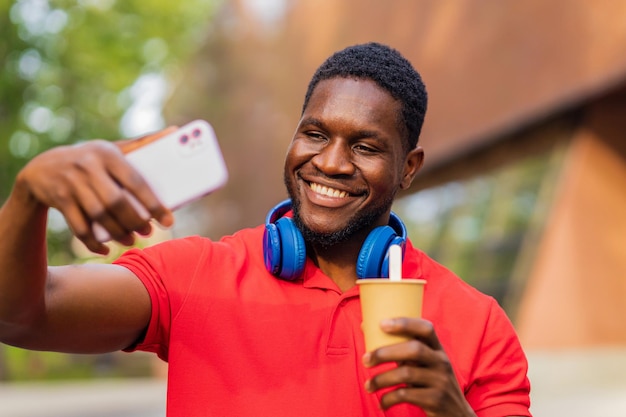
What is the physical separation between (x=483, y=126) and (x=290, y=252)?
41.0 ft

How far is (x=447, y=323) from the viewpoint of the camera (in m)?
2.57

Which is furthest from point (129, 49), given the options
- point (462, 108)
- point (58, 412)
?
point (58, 412)

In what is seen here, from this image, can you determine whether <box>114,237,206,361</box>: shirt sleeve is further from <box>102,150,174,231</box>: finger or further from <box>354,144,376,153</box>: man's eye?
<box>102,150,174,231</box>: finger

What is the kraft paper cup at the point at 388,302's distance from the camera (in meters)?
1.94

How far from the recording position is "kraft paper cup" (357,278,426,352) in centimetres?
194

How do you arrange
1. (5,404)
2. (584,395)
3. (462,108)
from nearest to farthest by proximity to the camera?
1. (584,395)
2. (5,404)
3. (462,108)

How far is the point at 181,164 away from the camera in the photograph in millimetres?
1802

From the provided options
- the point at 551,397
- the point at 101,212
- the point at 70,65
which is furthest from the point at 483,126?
the point at 101,212

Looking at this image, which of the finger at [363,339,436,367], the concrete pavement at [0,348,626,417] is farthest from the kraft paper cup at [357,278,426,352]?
the concrete pavement at [0,348,626,417]

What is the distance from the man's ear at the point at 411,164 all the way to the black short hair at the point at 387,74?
0.03 meters

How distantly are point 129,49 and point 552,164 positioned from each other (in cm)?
766

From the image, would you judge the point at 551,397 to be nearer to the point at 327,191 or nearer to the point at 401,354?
the point at 327,191

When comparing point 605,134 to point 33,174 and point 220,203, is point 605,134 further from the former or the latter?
point 220,203

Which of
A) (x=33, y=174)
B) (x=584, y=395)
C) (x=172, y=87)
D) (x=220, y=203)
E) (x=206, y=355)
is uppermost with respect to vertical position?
(x=172, y=87)
